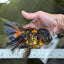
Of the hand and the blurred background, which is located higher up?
the blurred background

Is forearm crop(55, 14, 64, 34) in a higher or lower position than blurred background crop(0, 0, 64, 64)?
lower

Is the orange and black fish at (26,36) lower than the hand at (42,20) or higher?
lower

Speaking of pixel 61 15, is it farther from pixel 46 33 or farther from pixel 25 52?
pixel 25 52

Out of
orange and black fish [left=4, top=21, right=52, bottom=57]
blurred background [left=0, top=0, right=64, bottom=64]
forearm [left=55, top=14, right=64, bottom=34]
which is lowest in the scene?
orange and black fish [left=4, top=21, right=52, bottom=57]

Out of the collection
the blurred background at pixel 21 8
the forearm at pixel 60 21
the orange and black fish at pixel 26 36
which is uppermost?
the blurred background at pixel 21 8

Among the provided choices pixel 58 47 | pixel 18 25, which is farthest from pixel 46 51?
pixel 18 25
